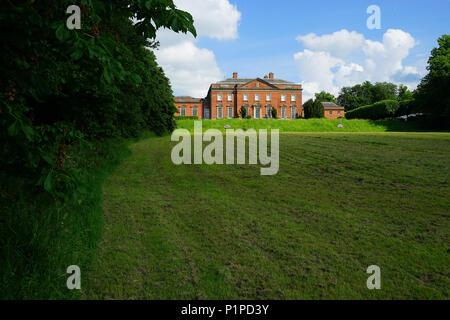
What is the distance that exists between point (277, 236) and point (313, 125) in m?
42.1

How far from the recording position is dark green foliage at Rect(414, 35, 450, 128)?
136ft

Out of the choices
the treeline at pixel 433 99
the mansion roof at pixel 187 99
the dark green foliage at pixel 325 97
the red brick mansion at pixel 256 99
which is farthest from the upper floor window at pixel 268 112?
the dark green foliage at pixel 325 97

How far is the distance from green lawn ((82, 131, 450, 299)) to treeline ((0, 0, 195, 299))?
666mm

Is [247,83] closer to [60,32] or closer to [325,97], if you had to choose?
[325,97]

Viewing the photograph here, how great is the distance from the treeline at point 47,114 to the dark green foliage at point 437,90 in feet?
151

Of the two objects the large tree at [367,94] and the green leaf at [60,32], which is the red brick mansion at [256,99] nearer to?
the large tree at [367,94]

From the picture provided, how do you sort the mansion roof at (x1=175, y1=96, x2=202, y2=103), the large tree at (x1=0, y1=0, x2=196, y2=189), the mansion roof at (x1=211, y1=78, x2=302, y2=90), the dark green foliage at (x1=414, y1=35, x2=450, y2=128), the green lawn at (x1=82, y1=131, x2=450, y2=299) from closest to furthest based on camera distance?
the large tree at (x1=0, y1=0, x2=196, y2=189), the green lawn at (x1=82, y1=131, x2=450, y2=299), the dark green foliage at (x1=414, y1=35, x2=450, y2=128), the mansion roof at (x1=211, y1=78, x2=302, y2=90), the mansion roof at (x1=175, y1=96, x2=202, y2=103)

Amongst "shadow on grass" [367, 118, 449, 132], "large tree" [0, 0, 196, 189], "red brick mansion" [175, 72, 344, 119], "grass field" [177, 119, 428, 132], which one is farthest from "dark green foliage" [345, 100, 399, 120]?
"large tree" [0, 0, 196, 189]

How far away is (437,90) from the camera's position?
4306cm

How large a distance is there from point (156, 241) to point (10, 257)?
2.24 metres

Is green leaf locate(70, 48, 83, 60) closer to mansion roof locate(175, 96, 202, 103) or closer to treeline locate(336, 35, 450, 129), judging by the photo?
treeline locate(336, 35, 450, 129)

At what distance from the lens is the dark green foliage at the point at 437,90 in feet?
136

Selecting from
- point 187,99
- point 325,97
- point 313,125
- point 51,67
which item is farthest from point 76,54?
point 325,97
